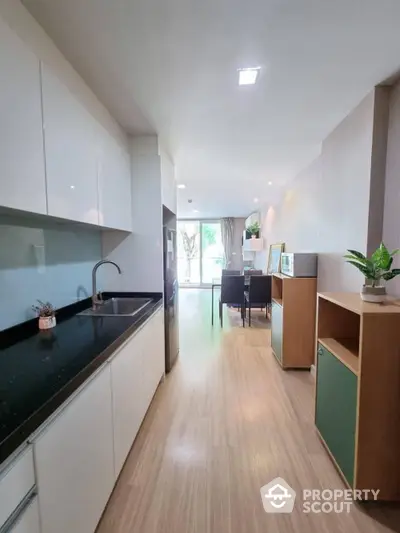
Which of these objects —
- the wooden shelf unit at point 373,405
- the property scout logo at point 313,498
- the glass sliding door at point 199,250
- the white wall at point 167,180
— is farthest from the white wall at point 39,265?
the glass sliding door at point 199,250

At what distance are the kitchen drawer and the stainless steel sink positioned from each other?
1.55 meters

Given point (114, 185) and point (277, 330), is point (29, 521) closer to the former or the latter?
point (114, 185)

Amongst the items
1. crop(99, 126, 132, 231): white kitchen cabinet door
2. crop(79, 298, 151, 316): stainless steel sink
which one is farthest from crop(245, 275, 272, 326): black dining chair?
crop(99, 126, 132, 231): white kitchen cabinet door

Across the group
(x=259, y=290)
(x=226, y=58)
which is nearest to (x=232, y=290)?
(x=259, y=290)

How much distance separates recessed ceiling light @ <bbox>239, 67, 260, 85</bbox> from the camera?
5.73ft

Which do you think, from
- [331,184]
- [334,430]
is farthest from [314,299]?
[334,430]

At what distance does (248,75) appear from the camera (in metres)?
1.80

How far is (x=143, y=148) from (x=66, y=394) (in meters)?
2.40

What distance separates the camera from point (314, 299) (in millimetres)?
3141

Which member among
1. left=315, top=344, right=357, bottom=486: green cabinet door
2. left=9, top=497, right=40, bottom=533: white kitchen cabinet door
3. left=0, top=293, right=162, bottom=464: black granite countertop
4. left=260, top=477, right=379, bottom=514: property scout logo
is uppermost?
left=0, top=293, right=162, bottom=464: black granite countertop

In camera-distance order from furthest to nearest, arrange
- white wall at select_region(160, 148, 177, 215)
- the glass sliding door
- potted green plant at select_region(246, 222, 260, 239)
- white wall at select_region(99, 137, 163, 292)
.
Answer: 1. the glass sliding door
2. potted green plant at select_region(246, 222, 260, 239)
3. white wall at select_region(160, 148, 177, 215)
4. white wall at select_region(99, 137, 163, 292)

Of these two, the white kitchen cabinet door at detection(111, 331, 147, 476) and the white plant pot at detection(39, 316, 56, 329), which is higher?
the white plant pot at detection(39, 316, 56, 329)

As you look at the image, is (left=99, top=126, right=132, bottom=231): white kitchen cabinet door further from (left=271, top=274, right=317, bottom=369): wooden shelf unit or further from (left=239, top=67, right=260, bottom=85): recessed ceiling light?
(left=271, top=274, right=317, bottom=369): wooden shelf unit

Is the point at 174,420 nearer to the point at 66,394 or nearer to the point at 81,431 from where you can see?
the point at 81,431
